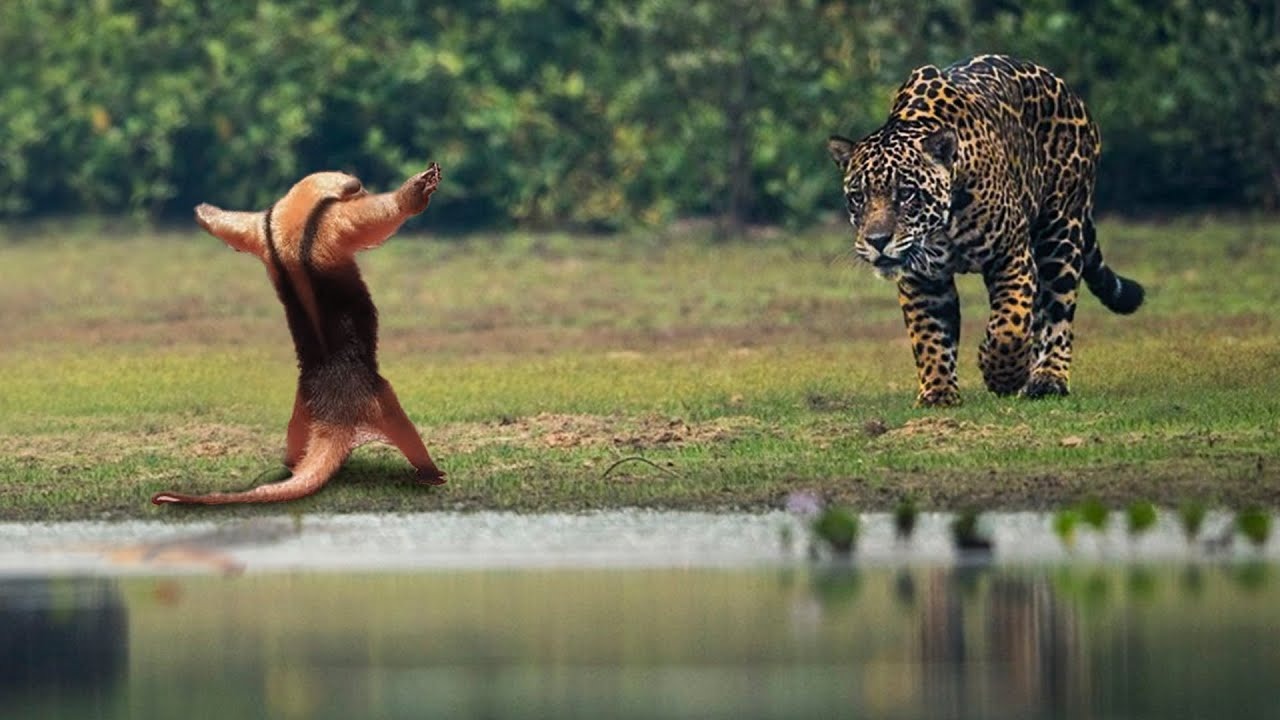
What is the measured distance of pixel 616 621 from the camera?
1030 cm

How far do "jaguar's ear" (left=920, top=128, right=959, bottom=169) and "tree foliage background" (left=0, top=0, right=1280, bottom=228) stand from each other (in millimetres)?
10517

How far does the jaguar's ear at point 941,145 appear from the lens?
14859 millimetres

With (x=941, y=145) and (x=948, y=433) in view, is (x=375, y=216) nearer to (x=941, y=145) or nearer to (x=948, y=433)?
(x=948, y=433)

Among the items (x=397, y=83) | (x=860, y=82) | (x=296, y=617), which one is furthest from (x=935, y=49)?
(x=296, y=617)

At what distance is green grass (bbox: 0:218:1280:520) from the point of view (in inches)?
519

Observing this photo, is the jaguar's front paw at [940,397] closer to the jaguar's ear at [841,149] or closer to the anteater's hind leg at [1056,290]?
the anteater's hind leg at [1056,290]

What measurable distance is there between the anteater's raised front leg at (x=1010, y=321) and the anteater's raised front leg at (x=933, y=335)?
7.4 inches

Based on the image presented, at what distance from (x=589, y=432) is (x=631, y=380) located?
274 centimetres

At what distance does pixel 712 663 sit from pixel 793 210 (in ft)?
54.4

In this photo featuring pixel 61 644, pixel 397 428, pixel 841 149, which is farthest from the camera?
pixel 841 149

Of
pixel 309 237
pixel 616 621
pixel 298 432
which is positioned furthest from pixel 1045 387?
pixel 616 621

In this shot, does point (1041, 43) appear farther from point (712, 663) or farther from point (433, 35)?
point (712, 663)

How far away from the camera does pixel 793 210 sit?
25.9 meters

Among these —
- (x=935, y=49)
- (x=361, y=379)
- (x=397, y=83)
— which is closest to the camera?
(x=361, y=379)
